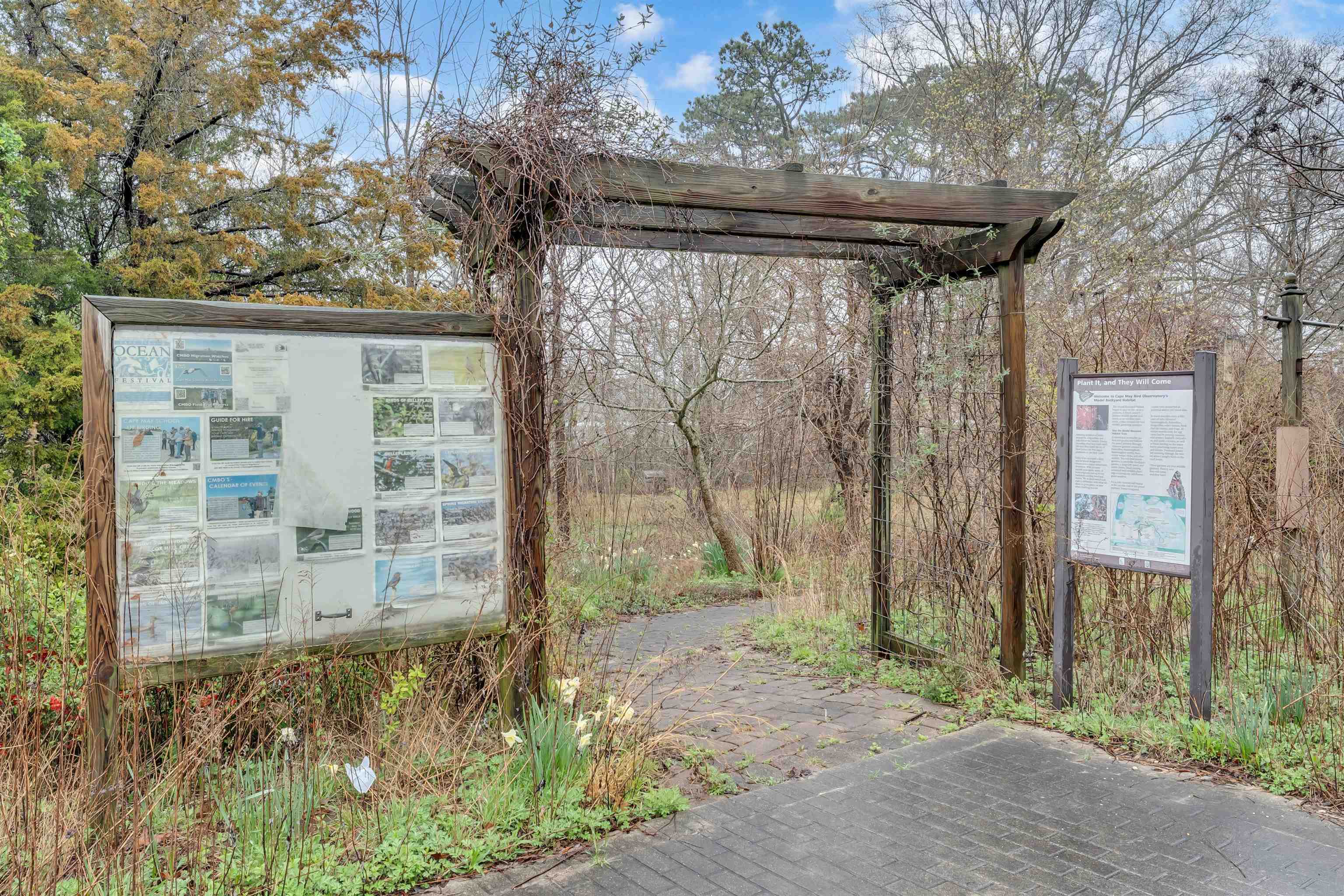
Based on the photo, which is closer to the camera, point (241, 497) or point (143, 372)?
point (143, 372)

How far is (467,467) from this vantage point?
3.72 m

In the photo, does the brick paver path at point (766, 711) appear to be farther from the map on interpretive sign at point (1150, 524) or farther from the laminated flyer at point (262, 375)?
the laminated flyer at point (262, 375)

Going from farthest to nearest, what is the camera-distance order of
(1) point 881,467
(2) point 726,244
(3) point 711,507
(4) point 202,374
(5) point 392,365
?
(3) point 711,507 < (1) point 881,467 < (2) point 726,244 < (5) point 392,365 < (4) point 202,374

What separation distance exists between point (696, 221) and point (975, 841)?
324 cm

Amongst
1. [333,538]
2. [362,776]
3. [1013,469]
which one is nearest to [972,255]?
[1013,469]

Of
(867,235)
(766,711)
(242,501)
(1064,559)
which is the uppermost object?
(867,235)

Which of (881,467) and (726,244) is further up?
(726,244)

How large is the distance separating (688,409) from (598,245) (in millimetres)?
5470

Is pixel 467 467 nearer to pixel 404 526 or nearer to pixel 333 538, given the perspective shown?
pixel 404 526

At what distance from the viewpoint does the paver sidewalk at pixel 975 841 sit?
2793mm

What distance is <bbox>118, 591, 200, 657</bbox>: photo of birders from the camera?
297cm

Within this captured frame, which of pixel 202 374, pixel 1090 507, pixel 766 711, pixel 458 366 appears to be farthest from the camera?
pixel 766 711

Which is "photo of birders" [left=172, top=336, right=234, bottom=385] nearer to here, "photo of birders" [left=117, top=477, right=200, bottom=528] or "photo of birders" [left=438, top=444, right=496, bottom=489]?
"photo of birders" [left=117, top=477, right=200, bottom=528]

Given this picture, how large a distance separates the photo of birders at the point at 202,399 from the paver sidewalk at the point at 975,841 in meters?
1.92
